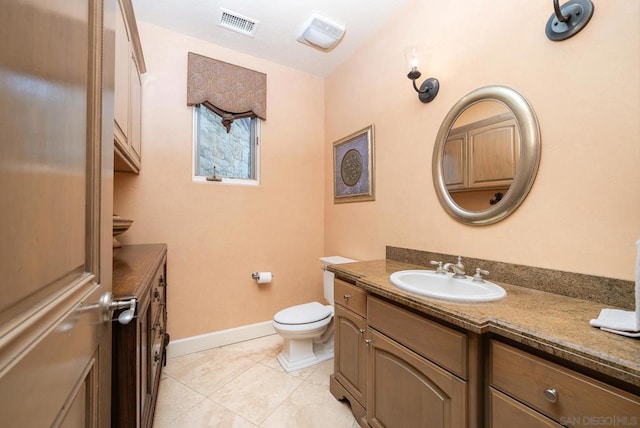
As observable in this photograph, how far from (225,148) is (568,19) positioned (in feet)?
7.43

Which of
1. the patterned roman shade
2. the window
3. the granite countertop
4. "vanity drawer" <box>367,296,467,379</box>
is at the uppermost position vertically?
the patterned roman shade

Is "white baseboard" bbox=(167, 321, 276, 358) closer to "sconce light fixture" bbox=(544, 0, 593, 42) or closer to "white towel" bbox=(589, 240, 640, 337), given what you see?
"white towel" bbox=(589, 240, 640, 337)

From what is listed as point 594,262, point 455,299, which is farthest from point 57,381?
point 594,262

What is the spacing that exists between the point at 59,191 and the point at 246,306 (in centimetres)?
214

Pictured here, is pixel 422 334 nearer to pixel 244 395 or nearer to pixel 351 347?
pixel 351 347

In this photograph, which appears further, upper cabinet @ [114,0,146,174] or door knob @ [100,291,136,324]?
upper cabinet @ [114,0,146,174]

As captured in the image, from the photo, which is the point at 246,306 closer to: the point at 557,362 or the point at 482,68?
the point at 557,362

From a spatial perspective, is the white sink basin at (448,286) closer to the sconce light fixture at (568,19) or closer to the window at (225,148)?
the sconce light fixture at (568,19)

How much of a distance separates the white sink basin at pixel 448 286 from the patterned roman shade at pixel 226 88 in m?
1.91

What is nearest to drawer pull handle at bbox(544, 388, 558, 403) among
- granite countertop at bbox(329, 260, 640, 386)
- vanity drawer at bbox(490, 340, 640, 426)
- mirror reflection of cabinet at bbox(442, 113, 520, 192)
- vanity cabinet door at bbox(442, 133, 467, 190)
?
vanity drawer at bbox(490, 340, 640, 426)

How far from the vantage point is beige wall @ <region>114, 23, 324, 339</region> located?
1.99 metres

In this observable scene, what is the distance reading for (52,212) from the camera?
0.37 meters

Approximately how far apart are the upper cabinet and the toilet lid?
1.43 metres

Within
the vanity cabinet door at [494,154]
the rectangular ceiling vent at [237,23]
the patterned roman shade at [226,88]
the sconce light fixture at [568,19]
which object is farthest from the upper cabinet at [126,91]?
the sconce light fixture at [568,19]
